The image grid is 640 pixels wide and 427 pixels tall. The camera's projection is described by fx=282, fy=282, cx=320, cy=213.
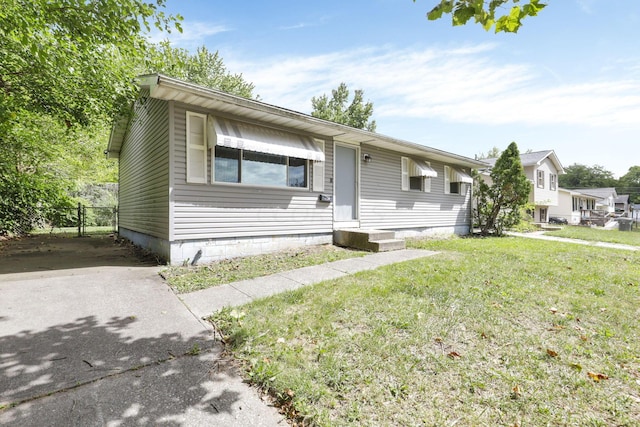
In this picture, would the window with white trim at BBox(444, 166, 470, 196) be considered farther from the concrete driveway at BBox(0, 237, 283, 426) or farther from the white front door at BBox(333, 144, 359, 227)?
the concrete driveway at BBox(0, 237, 283, 426)

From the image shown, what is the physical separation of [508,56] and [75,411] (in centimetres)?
853

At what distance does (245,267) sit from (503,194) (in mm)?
11218

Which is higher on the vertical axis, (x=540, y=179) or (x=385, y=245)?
(x=540, y=179)

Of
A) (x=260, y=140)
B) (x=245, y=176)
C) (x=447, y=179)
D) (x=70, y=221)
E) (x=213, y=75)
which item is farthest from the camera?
(x=213, y=75)

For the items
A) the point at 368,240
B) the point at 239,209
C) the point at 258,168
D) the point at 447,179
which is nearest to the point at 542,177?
the point at 447,179

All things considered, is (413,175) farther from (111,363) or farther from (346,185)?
(111,363)

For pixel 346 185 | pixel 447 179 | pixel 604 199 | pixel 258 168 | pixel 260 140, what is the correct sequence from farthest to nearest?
pixel 604 199 → pixel 447 179 → pixel 346 185 → pixel 258 168 → pixel 260 140

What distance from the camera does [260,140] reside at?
618 centimetres

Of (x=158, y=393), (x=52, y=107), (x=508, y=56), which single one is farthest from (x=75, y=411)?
(x=52, y=107)

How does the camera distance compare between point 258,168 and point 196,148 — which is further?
point 258,168

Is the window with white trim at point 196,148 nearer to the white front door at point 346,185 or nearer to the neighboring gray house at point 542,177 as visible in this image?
the white front door at point 346,185

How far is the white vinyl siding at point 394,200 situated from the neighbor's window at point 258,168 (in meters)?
2.44

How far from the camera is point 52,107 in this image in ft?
24.8

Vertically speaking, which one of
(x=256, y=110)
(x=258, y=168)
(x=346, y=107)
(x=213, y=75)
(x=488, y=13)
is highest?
(x=213, y=75)
